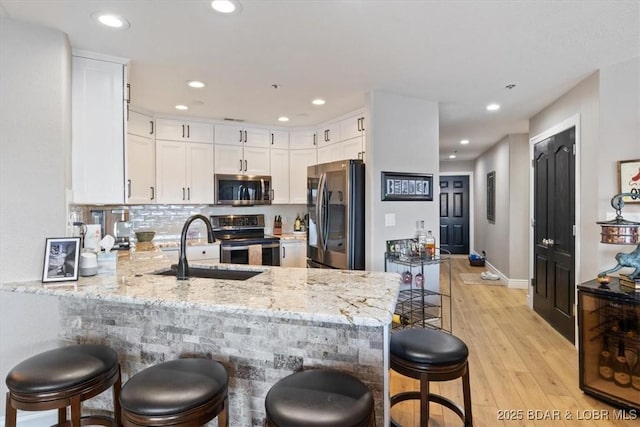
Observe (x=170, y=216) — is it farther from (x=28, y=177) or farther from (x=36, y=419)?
(x=36, y=419)

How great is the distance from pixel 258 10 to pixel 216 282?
155 centimetres

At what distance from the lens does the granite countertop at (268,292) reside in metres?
1.38

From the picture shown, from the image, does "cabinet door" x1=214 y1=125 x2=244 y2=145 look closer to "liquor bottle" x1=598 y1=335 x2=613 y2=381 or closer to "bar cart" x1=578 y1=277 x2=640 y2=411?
"bar cart" x1=578 y1=277 x2=640 y2=411

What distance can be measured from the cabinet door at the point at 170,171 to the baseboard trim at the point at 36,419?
99.0 inches

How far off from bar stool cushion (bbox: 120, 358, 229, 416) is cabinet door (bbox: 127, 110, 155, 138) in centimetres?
315

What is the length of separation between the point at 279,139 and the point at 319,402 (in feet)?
13.5

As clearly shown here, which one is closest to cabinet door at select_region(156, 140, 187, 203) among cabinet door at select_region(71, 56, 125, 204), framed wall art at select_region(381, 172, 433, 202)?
cabinet door at select_region(71, 56, 125, 204)

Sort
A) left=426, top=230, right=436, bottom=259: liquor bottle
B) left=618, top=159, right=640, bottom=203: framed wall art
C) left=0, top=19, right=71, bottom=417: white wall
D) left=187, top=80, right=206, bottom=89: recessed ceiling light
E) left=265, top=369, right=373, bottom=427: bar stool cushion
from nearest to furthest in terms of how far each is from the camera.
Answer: left=265, top=369, right=373, bottom=427: bar stool cushion → left=0, top=19, right=71, bottom=417: white wall → left=618, top=159, right=640, bottom=203: framed wall art → left=187, top=80, right=206, bottom=89: recessed ceiling light → left=426, top=230, right=436, bottom=259: liquor bottle

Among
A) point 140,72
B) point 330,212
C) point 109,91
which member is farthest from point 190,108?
point 330,212

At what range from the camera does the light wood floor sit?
7.21 ft

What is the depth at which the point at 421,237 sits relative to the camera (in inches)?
139

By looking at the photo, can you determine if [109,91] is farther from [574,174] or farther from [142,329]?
[574,174]

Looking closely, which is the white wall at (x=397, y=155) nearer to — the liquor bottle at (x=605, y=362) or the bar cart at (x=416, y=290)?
the bar cart at (x=416, y=290)

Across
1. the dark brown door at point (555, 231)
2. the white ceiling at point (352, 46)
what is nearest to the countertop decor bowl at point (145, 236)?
the white ceiling at point (352, 46)
